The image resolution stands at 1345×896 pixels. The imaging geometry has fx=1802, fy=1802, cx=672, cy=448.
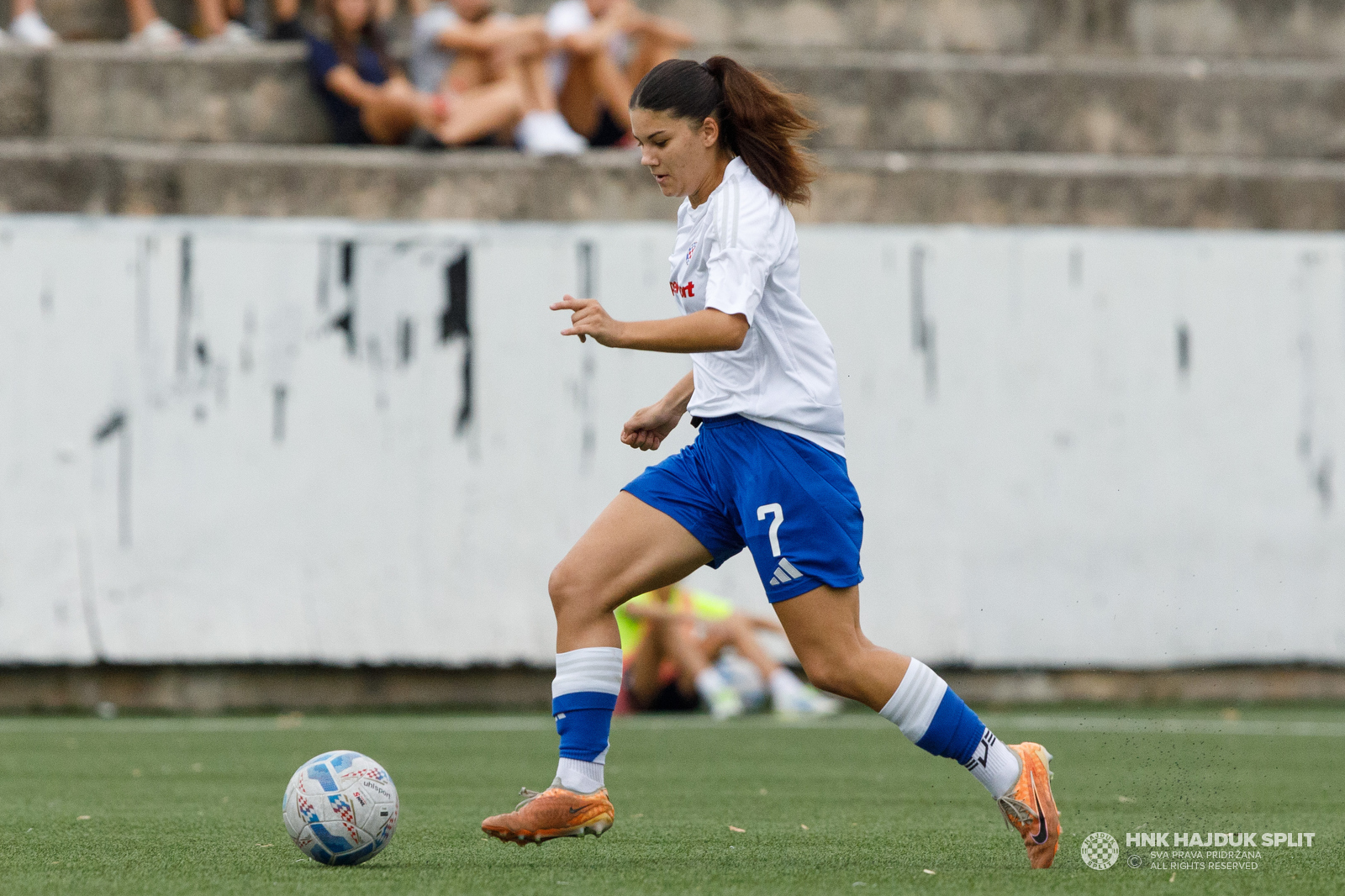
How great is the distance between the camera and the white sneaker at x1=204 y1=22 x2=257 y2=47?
40.3 ft

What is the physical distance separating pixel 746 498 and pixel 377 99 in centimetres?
793

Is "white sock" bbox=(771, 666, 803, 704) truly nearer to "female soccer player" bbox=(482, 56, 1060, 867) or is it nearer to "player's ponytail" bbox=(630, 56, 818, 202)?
"female soccer player" bbox=(482, 56, 1060, 867)

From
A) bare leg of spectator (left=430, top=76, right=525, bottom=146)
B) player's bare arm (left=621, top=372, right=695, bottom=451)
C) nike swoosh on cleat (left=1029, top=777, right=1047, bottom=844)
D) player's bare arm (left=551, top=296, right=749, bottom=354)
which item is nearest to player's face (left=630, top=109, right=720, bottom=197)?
player's bare arm (left=551, top=296, right=749, bottom=354)

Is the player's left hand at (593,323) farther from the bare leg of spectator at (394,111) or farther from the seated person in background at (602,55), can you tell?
the seated person in background at (602,55)

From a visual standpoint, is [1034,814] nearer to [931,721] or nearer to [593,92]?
[931,721]

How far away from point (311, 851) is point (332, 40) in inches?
330

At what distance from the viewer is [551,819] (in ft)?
14.9

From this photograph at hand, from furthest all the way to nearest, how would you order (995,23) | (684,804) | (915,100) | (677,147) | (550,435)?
(995,23) → (915,100) → (550,435) → (684,804) → (677,147)

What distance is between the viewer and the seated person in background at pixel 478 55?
12078 millimetres

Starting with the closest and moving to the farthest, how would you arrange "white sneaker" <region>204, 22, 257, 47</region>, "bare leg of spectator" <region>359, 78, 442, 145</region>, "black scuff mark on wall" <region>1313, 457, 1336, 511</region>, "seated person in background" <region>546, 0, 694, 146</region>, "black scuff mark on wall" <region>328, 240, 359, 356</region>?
"black scuff mark on wall" <region>328, 240, 359, 356</region> → "black scuff mark on wall" <region>1313, 457, 1336, 511</region> → "bare leg of spectator" <region>359, 78, 442, 145</region> → "seated person in background" <region>546, 0, 694, 146</region> → "white sneaker" <region>204, 22, 257, 47</region>

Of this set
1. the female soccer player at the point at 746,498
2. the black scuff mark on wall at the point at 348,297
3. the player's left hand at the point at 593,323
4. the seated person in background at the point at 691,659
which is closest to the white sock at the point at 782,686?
the seated person in background at the point at 691,659

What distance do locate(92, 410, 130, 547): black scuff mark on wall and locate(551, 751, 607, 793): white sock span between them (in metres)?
6.74

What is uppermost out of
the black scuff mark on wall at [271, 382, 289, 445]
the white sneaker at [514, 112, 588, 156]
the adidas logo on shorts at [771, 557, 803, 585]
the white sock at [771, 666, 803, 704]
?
the white sneaker at [514, 112, 588, 156]

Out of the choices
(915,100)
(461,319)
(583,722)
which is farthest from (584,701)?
(915,100)
